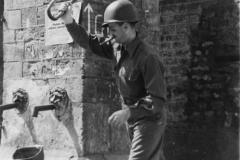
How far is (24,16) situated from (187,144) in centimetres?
349

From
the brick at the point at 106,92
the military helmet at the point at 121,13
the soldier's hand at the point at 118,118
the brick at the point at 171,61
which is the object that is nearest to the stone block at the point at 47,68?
the brick at the point at 106,92

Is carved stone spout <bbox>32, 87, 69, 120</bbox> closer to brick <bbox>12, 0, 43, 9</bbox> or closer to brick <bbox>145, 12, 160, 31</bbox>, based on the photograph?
brick <bbox>12, 0, 43, 9</bbox>

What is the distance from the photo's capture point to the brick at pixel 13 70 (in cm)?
673

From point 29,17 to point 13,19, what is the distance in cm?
23

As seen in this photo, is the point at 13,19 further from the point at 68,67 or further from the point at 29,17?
the point at 68,67

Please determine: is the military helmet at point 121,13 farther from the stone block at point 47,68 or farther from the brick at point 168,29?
the brick at point 168,29

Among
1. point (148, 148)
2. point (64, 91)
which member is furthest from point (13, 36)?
point (148, 148)

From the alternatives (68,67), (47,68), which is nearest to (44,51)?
(47,68)

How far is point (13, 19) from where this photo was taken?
22.3ft

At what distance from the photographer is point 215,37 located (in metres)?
8.85

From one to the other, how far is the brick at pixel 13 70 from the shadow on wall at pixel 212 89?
3115mm

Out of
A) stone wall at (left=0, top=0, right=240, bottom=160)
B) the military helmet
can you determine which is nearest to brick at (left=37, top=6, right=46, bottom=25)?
stone wall at (left=0, top=0, right=240, bottom=160)

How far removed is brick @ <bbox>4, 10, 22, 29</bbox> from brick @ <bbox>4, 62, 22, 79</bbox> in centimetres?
41

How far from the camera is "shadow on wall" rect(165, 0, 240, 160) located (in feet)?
28.4
